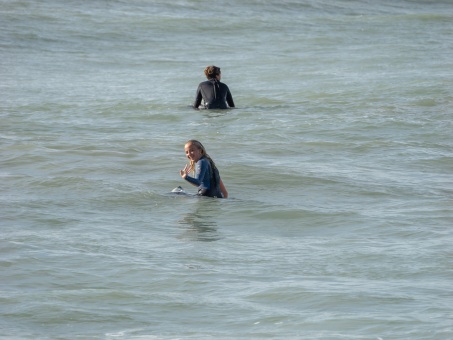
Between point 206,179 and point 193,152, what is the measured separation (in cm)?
40

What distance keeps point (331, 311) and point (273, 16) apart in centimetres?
2670

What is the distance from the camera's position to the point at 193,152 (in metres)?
11.4

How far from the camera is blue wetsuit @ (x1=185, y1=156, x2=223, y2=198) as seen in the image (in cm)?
1144

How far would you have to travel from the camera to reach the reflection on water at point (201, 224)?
10242mm

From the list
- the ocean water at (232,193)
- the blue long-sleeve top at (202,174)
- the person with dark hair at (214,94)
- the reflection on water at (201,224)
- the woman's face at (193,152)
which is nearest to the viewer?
the ocean water at (232,193)

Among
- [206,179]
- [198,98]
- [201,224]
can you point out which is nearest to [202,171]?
[206,179]

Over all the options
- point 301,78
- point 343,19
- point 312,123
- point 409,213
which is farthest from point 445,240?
point 343,19

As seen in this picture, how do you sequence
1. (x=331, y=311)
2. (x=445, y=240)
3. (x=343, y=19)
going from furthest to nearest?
1. (x=343, y=19)
2. (x=445, y=240)
3. (x=331, y=311)

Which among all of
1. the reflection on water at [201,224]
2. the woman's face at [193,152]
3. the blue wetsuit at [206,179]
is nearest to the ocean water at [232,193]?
the reflection on water at [201,224]

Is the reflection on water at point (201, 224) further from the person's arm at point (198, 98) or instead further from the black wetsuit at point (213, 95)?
the person's arm at point (198, 98)

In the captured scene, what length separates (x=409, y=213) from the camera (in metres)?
11.1

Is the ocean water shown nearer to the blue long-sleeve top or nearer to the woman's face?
the blue long-sleeve top

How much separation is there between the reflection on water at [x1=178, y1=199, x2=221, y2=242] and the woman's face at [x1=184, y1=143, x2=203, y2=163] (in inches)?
21.4

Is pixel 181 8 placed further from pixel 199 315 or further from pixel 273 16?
pixel 199 315
